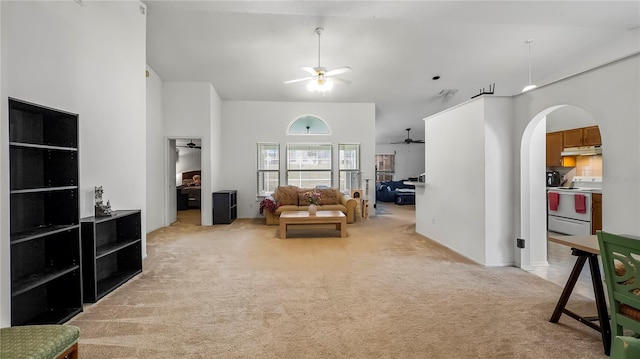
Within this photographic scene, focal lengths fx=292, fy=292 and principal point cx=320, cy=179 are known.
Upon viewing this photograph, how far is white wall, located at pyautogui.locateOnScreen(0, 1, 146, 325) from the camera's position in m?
2.08

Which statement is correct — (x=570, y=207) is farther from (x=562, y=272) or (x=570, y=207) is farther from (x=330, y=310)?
(x=330, y=310)

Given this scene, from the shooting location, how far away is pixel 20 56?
6.89 feet

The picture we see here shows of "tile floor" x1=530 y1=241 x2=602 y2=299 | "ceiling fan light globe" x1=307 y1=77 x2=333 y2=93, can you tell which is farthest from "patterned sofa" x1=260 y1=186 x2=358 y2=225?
"tile floor" x1=530 y1=241 x2=602 y2=299

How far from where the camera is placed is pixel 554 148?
20.5 feet

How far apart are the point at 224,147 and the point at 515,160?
627 centimetres

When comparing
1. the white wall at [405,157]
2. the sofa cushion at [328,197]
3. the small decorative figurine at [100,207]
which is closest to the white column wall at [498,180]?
the sofa cushion at [328,197]

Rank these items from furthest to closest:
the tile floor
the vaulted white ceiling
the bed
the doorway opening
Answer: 1. the bed
2. the vaulted white ceiling
3. the doorway opening
4. the tile floor

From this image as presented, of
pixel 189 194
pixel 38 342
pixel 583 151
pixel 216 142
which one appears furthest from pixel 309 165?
pixel 38 342

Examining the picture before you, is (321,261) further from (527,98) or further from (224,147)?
(224,147)

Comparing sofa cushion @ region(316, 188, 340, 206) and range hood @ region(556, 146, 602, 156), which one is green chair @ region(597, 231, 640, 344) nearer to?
range hood @ region(556, 146, 602, 156)

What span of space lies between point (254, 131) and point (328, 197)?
2.59 metres

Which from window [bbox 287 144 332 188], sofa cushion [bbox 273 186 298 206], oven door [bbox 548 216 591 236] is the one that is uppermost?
window [bbox 287 144 332 188]

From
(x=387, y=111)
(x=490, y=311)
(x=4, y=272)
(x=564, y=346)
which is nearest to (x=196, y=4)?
(x=4, y=272)

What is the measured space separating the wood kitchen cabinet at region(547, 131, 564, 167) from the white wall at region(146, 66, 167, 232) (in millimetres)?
8313
